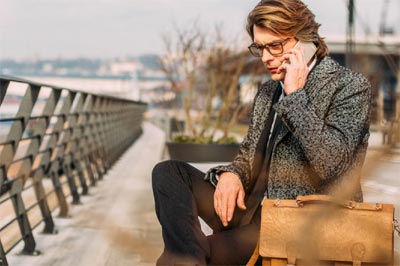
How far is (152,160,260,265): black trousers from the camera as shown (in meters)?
1.88

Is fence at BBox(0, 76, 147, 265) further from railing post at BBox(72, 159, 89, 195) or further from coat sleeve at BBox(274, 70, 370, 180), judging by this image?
coat sleeve at BBox(274, 70, 370, 180)

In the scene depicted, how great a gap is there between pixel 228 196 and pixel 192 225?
24cm

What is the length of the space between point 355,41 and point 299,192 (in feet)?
3.52

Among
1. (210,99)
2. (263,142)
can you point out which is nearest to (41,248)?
(263,142)

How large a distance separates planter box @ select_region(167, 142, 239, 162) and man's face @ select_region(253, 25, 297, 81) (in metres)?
8.35

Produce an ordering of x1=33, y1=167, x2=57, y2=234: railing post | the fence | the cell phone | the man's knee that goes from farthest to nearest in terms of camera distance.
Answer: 1. x1=33, y1=167, x2=57, y2=234: railing post
2. the fence
3. the man's knee
4. the cell phone

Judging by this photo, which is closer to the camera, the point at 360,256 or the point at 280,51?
the point at 360,256

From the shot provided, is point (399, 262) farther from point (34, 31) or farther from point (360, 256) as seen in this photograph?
point (34, 31)

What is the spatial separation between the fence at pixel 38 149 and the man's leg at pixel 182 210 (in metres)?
1.58

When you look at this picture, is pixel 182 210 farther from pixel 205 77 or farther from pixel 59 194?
pixel 205 77

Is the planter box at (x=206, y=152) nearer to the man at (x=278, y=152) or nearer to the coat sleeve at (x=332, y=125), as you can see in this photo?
the man at (x=278, y=152)

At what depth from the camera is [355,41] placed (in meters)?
0.96

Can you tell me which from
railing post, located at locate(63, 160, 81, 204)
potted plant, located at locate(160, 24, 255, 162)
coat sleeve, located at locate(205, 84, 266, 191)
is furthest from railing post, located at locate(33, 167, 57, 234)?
potted plant, located at locate(160, 24, 255, 162)

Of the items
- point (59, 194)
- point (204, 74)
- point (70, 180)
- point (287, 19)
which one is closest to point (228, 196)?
point (287, 19)
